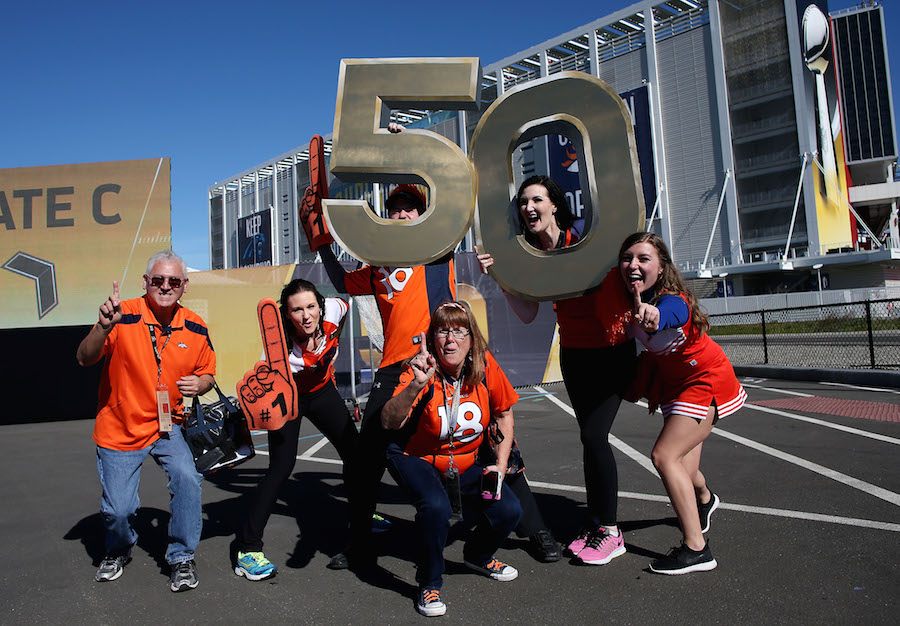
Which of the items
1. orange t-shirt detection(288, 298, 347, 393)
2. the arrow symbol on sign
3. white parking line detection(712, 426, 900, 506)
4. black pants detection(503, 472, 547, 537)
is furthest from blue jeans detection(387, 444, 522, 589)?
the arrow symbol on sign

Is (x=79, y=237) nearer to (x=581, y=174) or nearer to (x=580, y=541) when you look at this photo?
(x=581, y=174)

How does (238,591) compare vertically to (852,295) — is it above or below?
below

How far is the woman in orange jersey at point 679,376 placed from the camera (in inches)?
110

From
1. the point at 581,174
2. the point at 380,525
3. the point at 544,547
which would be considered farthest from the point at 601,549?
the point at 581,174

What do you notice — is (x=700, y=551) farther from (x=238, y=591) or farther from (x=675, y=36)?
(x=675, y=36)

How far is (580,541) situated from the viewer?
3.12 metres

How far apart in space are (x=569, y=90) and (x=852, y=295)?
1560 inches

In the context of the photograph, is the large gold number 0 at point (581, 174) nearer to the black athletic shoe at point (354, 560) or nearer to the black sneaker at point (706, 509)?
the black sneaker at point (706, 509)

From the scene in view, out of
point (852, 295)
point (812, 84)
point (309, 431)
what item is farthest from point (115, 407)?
point (812, 84)

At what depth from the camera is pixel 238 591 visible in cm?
289

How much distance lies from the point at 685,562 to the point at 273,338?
2.24m

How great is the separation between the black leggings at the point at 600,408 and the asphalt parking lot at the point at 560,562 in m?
0.31

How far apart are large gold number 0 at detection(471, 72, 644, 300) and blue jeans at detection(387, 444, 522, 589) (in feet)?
3.26

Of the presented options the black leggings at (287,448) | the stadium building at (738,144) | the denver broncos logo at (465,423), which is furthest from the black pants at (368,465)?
the stadium building at (738,144)
